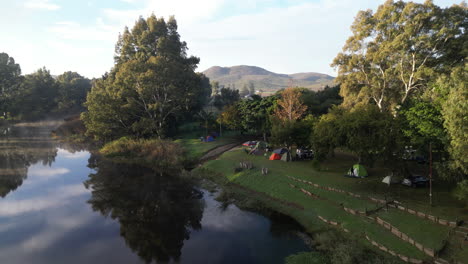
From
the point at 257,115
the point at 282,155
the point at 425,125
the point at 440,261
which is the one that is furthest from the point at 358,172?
the point at 257,115

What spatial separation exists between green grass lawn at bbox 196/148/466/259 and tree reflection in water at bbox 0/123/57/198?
26.9m

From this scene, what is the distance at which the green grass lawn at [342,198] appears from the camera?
18375mm

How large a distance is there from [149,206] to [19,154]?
4237cm

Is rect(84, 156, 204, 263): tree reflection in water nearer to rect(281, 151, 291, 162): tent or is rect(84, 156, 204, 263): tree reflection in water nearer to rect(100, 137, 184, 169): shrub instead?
rect(100, 137, 184, 169): shrub

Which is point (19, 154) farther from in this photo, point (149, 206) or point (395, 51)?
point (395, 51)

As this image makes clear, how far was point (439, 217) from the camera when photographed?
65.3 feet

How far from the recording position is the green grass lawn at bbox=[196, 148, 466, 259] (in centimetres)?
1838

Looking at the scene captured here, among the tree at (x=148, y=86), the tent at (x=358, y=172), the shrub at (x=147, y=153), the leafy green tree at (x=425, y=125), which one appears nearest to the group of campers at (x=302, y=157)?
the tent at (x=358, y=172)

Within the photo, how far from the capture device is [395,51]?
3506 centimetres

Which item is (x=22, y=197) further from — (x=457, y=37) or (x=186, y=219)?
(x=457, y=37)

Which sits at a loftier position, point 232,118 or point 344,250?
point 232,118

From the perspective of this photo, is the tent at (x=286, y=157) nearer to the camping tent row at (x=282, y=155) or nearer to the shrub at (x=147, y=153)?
the camping tent row at (x=282, y=155)

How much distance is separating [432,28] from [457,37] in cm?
308

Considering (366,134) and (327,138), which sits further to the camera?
(327,138)
